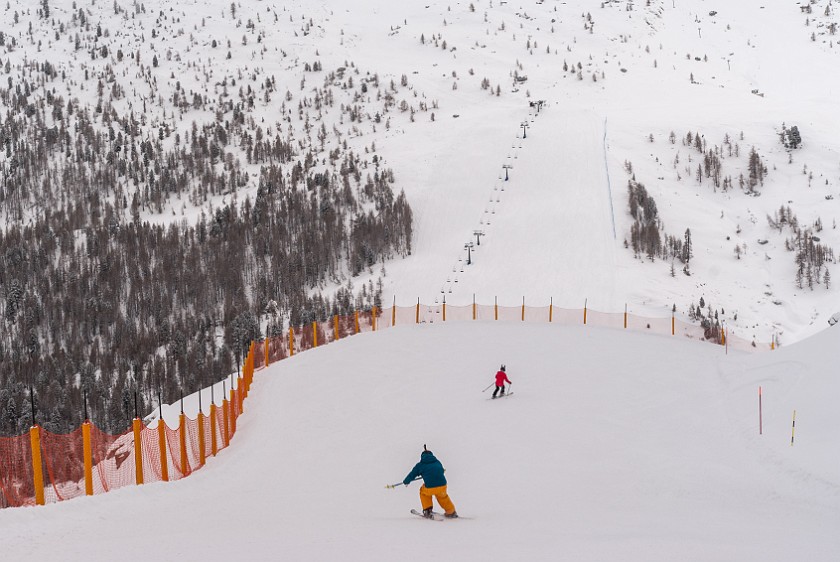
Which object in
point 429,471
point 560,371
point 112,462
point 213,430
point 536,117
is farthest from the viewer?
point 536,117

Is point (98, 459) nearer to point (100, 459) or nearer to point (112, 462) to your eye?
point (100, 459)

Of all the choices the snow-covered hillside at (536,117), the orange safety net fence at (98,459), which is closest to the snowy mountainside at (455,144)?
the snow-covered hillside at (536,117)

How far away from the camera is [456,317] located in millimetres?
42000

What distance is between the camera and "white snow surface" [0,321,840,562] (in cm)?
1150

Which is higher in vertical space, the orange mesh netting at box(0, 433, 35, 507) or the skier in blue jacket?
the skier in blue jacket

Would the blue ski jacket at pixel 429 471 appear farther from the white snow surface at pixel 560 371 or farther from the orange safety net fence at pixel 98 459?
the orange safety net fence at pixel 98 459

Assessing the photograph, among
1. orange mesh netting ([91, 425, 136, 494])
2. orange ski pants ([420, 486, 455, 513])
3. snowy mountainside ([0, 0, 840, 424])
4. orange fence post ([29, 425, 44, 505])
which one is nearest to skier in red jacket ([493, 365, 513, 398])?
orange mesh netting ([91, 425, 136, 494])

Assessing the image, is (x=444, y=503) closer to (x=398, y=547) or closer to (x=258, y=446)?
(x=398, y=547)

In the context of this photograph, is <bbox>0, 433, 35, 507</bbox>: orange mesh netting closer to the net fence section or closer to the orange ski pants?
the net fence section

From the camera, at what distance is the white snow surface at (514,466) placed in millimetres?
11500

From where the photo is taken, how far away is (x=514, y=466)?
59.8ft

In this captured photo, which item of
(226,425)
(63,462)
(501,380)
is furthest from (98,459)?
(501,380)

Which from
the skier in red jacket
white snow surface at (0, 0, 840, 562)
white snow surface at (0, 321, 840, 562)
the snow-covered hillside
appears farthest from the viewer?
the snow-covered hillside

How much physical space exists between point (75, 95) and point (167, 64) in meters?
11.3
